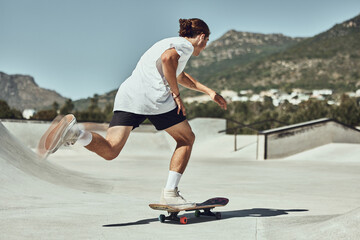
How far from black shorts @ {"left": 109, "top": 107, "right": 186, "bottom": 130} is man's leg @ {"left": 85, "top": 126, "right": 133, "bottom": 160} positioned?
52 millimetres

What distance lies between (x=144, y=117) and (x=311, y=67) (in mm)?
140662

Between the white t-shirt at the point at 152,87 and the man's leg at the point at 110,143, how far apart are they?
0.65ft

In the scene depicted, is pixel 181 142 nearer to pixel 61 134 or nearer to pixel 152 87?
pixel 152 87

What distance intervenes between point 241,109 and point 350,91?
Answer: 145ft

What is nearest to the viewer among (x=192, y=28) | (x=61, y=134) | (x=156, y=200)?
(x=61, y=134)

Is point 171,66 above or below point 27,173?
above

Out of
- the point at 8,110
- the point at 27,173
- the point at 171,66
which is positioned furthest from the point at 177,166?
the point at 8,110

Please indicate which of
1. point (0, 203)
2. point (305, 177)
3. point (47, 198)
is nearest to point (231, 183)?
point (305, 177)

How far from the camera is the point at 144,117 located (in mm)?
4539

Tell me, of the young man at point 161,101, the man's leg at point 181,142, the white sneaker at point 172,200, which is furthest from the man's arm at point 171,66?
the white sneaker at point 172,200

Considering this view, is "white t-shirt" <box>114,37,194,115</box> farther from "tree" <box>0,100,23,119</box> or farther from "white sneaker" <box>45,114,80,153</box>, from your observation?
"tree" <box>0,100,23,119</box>

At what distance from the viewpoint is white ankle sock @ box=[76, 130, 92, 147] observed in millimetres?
4098

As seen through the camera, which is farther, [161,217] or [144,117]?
[161,217]

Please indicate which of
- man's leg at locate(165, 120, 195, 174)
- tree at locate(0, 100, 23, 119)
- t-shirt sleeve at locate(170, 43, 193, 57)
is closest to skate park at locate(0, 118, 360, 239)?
man's leg at locate(165, 120, 195, 174)
